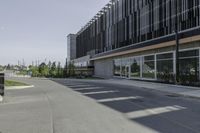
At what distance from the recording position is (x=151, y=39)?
1507 inches

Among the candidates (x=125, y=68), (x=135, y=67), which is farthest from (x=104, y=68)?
(x=135, y=67)

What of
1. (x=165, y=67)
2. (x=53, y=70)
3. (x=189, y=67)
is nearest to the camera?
(x=189, y=67)

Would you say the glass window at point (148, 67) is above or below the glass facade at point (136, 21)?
below

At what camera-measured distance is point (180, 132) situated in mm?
8109

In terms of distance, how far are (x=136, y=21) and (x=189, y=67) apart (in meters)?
18.4

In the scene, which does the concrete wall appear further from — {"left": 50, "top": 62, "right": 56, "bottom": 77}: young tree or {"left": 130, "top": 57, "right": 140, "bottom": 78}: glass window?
{"left": 130, "top": 57, "right": 140, "bottom": 78}: glass window

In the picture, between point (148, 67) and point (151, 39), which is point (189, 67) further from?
point (148, 67)

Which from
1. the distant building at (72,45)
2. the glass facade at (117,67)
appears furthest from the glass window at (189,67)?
the distant building at (72,45)

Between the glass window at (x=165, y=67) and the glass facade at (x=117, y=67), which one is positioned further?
the glass facade at (x=117, y=67)

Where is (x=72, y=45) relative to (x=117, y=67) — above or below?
above

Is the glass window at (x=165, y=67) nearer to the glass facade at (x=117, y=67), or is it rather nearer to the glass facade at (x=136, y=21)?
the glass facade at (x=136, y=21)

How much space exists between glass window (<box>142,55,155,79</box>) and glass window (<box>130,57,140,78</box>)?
206cm

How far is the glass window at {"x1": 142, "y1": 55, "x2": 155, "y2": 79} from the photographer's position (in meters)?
38.1

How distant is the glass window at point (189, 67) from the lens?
2770cm
